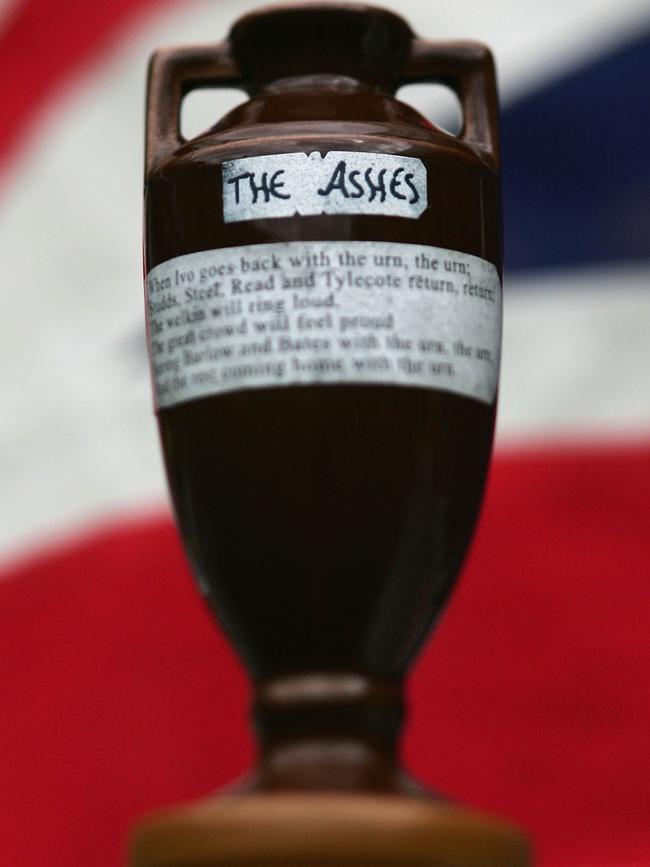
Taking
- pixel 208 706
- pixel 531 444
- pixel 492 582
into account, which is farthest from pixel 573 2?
pixel 208 706

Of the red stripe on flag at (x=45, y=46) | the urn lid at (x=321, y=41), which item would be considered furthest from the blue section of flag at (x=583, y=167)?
the urn lid at (x=321, y=41)

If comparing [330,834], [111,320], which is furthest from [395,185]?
[111,320]

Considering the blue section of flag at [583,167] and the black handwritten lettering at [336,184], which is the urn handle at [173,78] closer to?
the black handwritten lettering at [336,184]

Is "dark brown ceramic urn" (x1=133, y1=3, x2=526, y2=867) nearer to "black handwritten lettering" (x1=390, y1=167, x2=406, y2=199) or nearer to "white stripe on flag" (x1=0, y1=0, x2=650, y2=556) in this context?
"black handwritten lettering" (x1=390, y1=167, x2=406, y2=199)

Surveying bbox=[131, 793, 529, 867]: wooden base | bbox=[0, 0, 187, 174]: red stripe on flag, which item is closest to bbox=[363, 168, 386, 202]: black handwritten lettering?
bbox=[131, 793, 529, 867]: wooden base

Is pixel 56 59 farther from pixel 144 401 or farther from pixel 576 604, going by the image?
pixel 576 604

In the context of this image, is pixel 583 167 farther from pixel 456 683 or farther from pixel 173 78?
pixel 173 78
